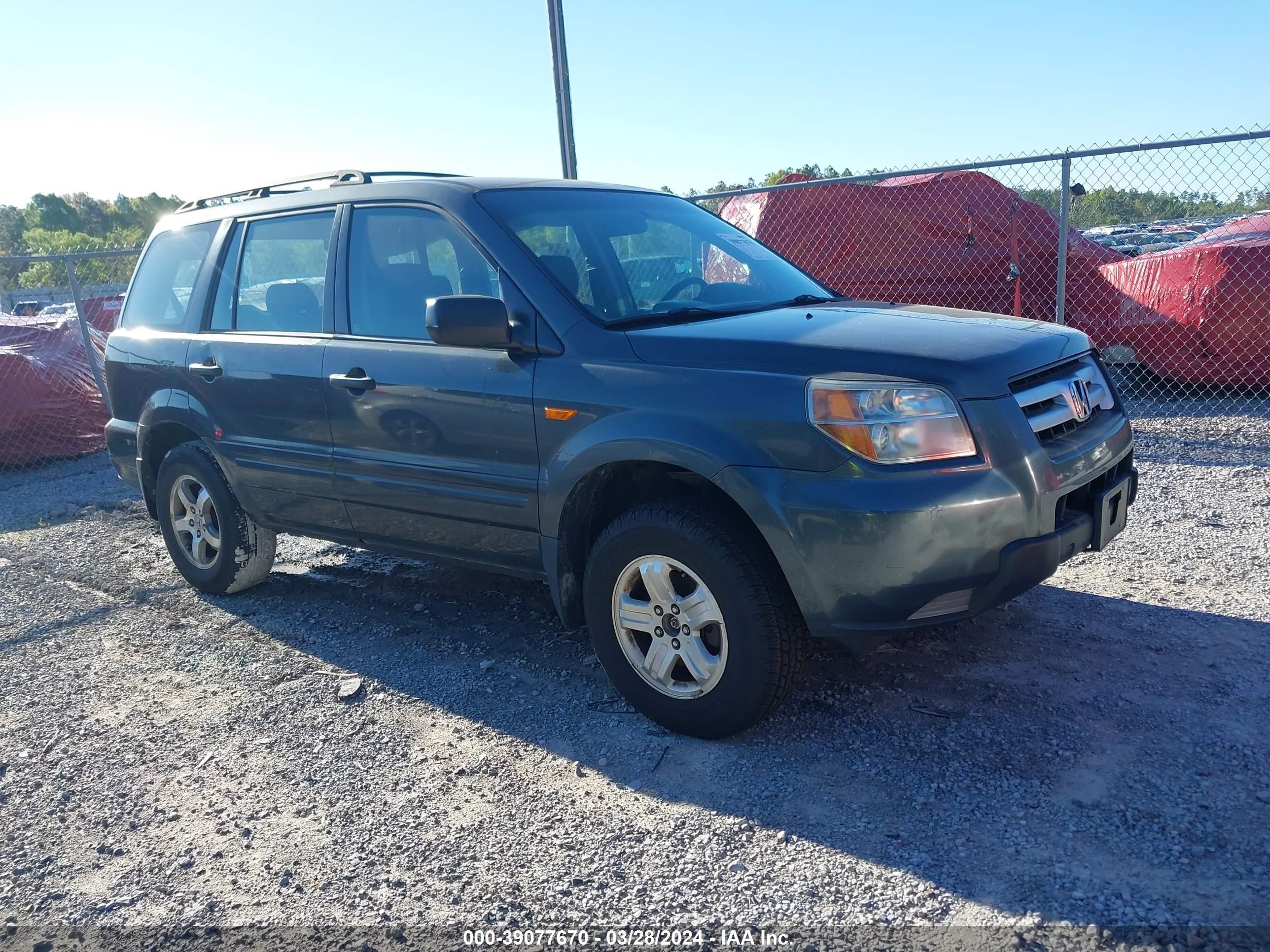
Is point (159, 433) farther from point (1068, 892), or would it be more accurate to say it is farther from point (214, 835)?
point (1068, 892)

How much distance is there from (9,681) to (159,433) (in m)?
1.47

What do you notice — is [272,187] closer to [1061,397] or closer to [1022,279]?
[1061,397]

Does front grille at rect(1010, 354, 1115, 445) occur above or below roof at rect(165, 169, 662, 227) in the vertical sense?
below

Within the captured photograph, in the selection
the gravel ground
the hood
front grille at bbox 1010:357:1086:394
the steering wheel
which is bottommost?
the gravel ground

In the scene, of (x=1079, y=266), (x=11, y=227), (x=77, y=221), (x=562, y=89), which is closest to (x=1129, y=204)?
(x=1079, y=266)

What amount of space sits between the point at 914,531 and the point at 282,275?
3.14m

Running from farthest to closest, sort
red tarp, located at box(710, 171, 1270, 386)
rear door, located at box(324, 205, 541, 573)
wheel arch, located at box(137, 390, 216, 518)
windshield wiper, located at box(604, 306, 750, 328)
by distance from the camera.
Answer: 1. red tarp, located at box(710, 171, 1270, 386)
2. wheel arch, located at box(137, 390, 216, 518)
3. rear door, located at box(324, 205, 541, 573)
4. windshield wiper, located at box(604, 306, 750, 328)

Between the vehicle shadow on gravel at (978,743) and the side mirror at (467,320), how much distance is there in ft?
4.55

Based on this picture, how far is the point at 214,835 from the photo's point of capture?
119 inches

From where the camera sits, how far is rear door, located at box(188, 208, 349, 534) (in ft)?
13.9

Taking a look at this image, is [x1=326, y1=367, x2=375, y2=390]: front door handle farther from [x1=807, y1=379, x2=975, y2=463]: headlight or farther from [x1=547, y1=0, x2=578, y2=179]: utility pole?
[x1=547, y1=0, x2=578, y2=179]: utility pole

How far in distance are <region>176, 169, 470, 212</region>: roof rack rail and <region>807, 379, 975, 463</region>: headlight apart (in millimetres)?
2095

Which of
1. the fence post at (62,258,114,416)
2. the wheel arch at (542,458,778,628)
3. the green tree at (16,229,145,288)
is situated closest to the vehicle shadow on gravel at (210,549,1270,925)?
the wheel arch at (542,458,778,628)

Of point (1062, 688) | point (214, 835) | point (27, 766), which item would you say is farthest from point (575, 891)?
point (27, 766)
